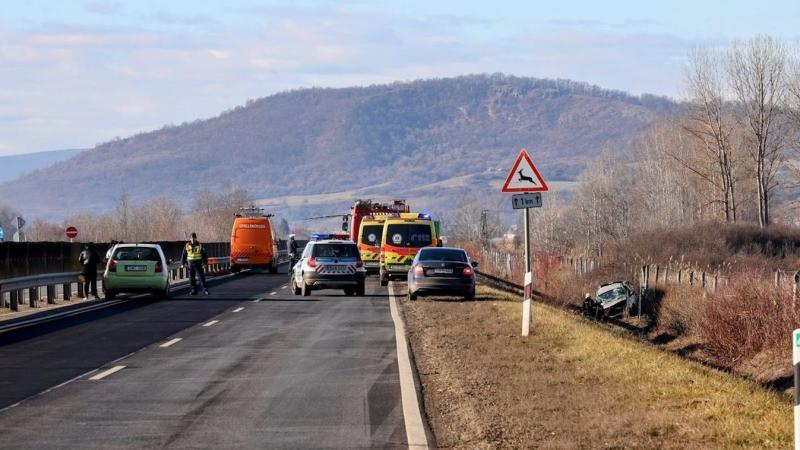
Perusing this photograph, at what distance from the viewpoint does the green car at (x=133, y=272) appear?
36.2 m

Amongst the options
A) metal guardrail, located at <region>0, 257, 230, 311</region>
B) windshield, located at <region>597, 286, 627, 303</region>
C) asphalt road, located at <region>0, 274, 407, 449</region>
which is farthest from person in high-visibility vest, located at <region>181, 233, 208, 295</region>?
windshield, located at <region>597, 286, 627, 303</region>

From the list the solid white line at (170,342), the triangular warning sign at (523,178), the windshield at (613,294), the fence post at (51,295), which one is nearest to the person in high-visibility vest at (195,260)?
the fence post at (51,295)

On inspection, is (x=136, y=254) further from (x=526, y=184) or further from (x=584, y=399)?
(x=584, y=399)

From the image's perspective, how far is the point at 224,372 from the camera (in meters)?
16.7

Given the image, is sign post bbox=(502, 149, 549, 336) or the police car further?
the police car

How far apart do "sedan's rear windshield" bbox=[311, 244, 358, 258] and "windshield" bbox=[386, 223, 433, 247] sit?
5.34 metres

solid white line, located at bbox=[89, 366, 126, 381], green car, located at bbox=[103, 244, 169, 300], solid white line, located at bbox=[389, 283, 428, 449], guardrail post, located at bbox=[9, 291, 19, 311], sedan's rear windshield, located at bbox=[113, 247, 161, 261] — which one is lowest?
solid white line, located at bbox=[389, 283, 428, 449]

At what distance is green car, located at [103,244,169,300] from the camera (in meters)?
36.2

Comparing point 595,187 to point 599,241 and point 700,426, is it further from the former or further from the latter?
point 700,426

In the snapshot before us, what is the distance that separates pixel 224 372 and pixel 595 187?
101 metres

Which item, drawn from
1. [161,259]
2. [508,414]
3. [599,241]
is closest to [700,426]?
[508,414]

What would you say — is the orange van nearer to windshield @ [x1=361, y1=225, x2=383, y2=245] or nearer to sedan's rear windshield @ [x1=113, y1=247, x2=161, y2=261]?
windshield @ [x1=361, y1=225, x2=383, y2=245]

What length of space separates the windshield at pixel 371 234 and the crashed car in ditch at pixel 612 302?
9796 millimetres

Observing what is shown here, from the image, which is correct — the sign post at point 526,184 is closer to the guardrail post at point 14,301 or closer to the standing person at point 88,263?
the guardrail post at point 14,301
